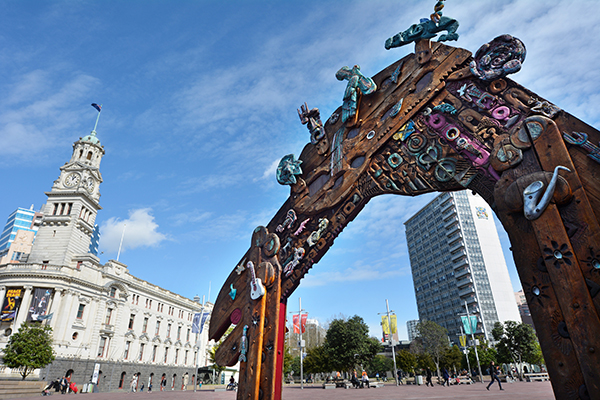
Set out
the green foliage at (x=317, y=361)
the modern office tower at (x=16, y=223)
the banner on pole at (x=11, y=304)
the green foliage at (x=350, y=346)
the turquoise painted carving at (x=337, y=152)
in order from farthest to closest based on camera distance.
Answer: the modern office tower at (x=16, y=223)
the green foliage at (x=317, y=361)
the green foliage at (x=350, y=346)
the banner on pole at (x=11, y=304)
the turquoise painted carving at (x=337, y=152)

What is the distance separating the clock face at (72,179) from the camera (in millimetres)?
34250

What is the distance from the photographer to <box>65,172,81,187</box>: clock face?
34.2 meters

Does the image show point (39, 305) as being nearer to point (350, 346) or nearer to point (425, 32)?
point (350, 346)

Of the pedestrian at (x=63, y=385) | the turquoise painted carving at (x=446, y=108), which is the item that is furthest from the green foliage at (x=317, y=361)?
the turquoise painted carving at (x=446, y=108)

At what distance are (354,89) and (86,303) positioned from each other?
34.2 metres

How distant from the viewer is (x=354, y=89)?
5.37 metres

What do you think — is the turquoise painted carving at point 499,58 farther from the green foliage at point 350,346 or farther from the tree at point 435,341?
the tree at point 435,341

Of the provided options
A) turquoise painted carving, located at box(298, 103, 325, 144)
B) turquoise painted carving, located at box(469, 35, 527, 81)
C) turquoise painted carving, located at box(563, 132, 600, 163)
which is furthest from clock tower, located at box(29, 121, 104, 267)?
turquoise painted carving, located at box(563, 132, 600, 163)

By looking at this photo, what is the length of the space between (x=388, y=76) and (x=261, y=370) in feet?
16.3

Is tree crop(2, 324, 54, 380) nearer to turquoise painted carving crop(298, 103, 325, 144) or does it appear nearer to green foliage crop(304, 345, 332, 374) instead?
green foliage crop(304, 345, 332, 374)

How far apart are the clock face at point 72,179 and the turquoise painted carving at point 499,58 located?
39149mm

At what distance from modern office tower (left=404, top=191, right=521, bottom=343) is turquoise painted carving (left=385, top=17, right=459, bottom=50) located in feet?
183

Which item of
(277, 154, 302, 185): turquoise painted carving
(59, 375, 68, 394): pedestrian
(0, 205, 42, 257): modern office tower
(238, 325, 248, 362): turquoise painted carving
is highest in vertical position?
(0, 205, 42, 257): modern office tower

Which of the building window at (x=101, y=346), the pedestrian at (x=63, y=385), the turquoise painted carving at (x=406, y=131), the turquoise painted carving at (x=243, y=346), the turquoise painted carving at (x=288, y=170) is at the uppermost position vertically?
the turquoise painted carving at (x=288, y=170)
